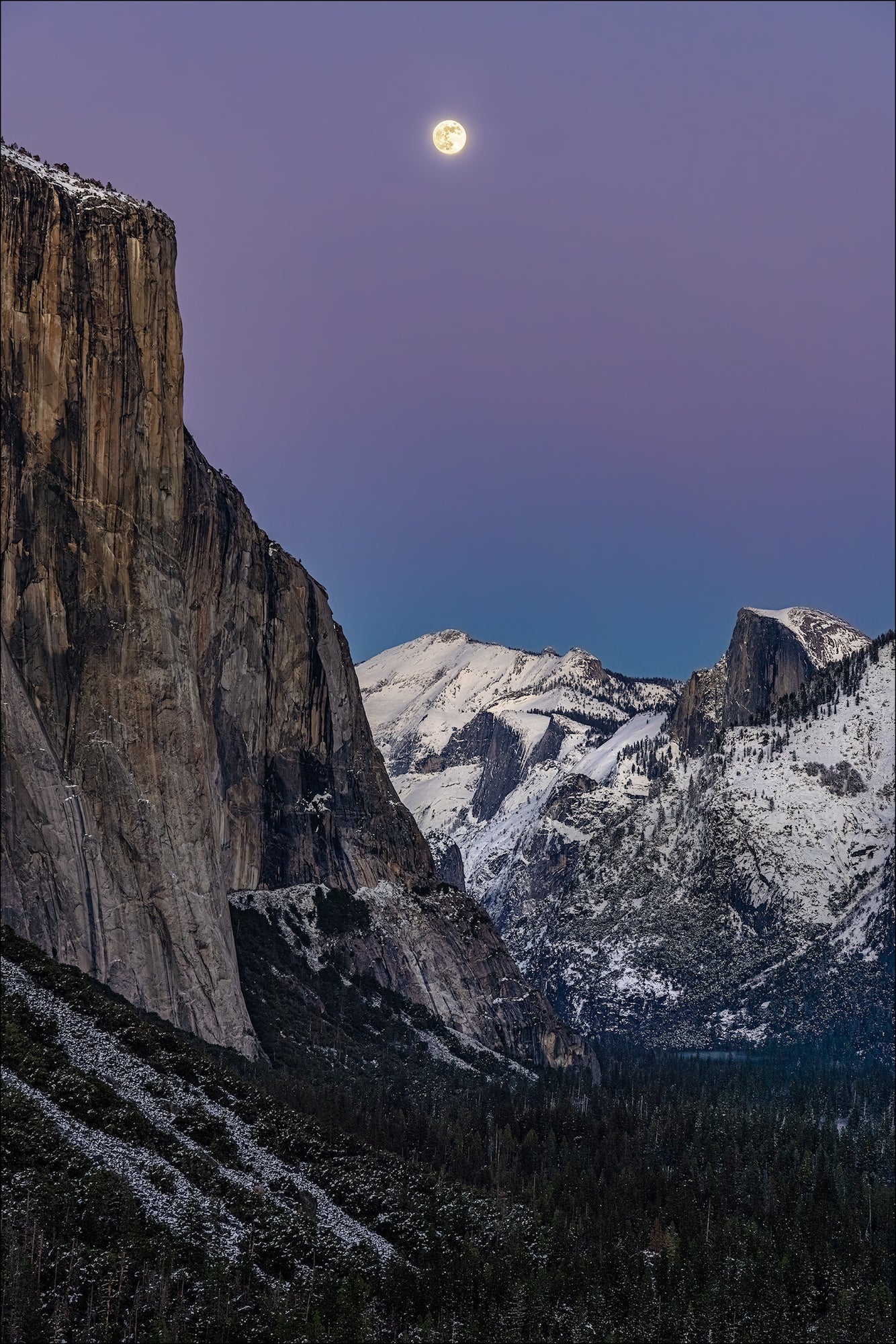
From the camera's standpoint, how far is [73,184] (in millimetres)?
170625

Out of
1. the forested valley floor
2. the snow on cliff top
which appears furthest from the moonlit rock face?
the forested valley floor

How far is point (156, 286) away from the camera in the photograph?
174m

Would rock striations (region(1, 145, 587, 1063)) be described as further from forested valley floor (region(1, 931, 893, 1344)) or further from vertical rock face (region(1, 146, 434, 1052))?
forested valley floor (region(1, 931, 893, 1344))

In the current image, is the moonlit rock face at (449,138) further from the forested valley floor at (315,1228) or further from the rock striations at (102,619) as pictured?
the forested valley floor at (315,1228)

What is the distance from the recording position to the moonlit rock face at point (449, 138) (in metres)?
182

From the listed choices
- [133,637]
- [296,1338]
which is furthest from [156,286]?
[296,1338]

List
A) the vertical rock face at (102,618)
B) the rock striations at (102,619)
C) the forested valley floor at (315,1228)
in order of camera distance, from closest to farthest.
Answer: the forested valley floor at (315,1228) < the rock striations at (102,619) < the vertical rock face at (102,618)

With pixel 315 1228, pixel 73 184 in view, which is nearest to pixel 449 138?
pixel 73 184

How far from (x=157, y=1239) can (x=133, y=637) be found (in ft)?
264

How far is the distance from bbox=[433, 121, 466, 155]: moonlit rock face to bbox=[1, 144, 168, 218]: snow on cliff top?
119 ft

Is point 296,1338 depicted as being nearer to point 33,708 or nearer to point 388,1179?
point 388,1179

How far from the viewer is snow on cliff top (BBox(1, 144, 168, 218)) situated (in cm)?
16738

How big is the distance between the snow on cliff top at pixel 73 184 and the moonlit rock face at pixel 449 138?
36.2m

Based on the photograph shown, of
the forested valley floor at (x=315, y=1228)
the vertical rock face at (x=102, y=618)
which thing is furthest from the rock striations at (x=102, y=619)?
the forested valley floor at (x=315, y=1228)
